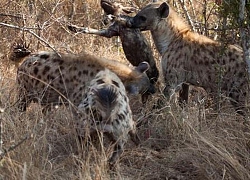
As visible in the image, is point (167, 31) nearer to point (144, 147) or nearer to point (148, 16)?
point (148, 16)

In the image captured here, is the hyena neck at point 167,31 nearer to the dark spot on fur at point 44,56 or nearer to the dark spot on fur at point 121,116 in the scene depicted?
the dark spot on fur at point 44,56

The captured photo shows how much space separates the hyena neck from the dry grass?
29.1 inches

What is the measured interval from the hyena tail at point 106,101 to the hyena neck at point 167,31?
2213 mm

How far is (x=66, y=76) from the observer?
6.48m

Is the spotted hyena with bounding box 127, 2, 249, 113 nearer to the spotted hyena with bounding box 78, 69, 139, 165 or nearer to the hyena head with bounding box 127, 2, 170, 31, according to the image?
the hyena head with bounding box 127, 2, 170, 31

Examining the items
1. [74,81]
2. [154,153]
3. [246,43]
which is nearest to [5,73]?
[74,81]

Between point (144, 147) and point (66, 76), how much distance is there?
3.84 feet

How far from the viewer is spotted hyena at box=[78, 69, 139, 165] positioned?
202 inches

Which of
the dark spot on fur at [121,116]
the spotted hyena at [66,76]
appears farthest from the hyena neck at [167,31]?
the dark spot on fur at [121,116]

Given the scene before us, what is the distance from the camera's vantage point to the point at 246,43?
584 cm

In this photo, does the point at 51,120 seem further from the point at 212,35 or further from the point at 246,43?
the point at 212,35

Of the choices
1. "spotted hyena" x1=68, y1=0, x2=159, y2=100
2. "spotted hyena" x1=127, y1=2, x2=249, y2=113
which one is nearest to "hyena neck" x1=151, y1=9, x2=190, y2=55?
"spotted hyena" x1=127, y1=2, x2=249, y2=113

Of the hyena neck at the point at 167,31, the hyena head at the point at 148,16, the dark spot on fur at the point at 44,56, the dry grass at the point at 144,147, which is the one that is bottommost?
the dry grass at the point at 144,147

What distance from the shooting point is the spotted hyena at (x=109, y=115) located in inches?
202
